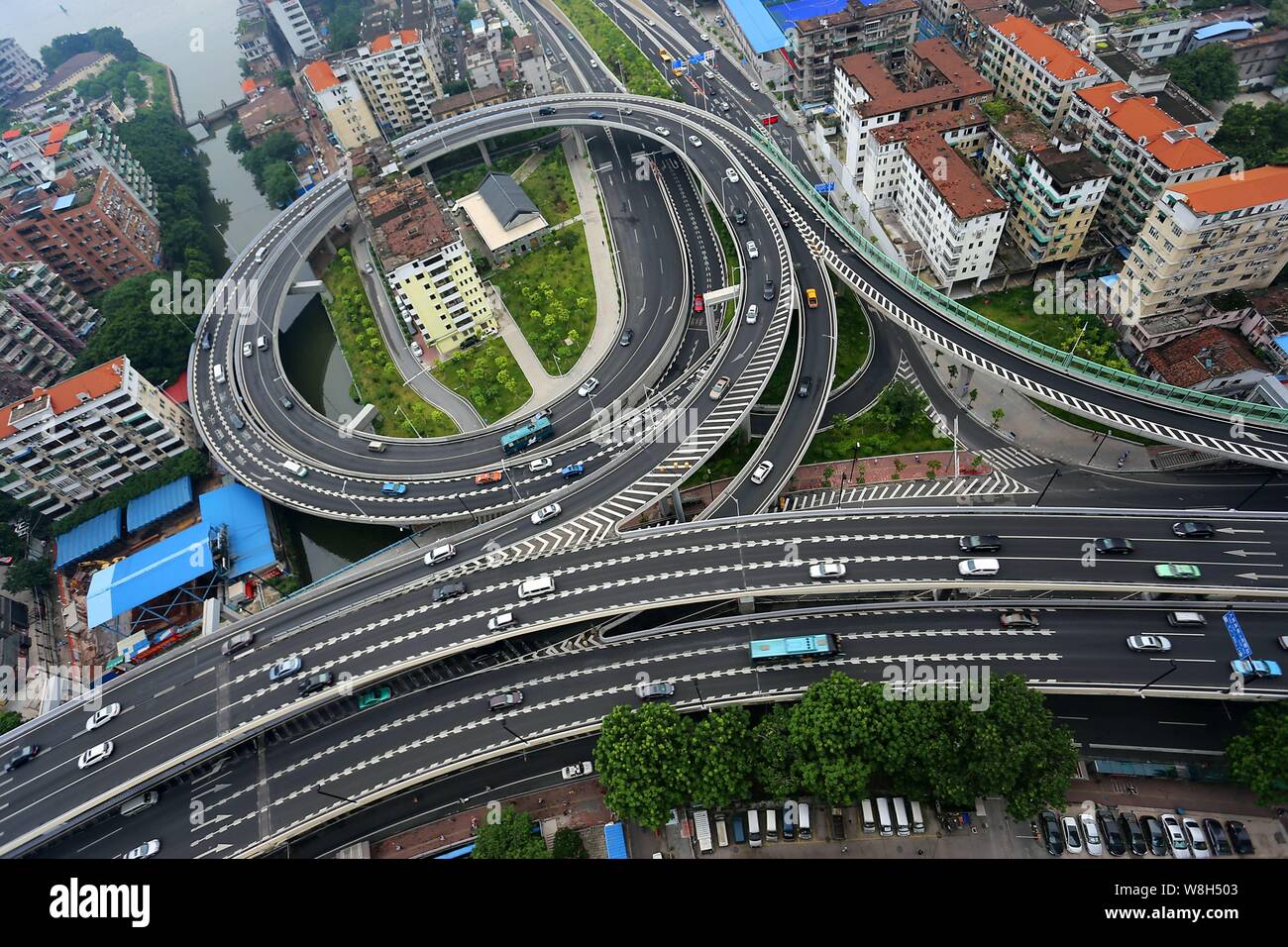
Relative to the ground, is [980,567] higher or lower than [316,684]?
higher

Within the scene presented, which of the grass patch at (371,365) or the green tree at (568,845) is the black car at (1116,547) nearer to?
the green tree at (568,845)

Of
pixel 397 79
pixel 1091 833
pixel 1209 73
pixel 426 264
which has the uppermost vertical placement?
pixel 397 79

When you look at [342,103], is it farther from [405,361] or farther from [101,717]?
[101,717]

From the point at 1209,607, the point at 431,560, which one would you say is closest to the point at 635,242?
the point at 431,560

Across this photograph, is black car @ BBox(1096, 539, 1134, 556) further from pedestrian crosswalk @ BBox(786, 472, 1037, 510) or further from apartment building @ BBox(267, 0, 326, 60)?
apartment building @ BBox(267, 0, 326, 60)

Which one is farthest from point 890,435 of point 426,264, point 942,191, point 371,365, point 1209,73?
point 1209,73

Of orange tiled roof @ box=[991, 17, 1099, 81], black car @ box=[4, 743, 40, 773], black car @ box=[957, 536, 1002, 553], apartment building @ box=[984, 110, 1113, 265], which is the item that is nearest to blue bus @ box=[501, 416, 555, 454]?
black car @ box=[957, 536, 1002, 553]

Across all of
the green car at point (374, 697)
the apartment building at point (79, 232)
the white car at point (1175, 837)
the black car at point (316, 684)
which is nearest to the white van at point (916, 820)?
the white car at point (1175, 837)
